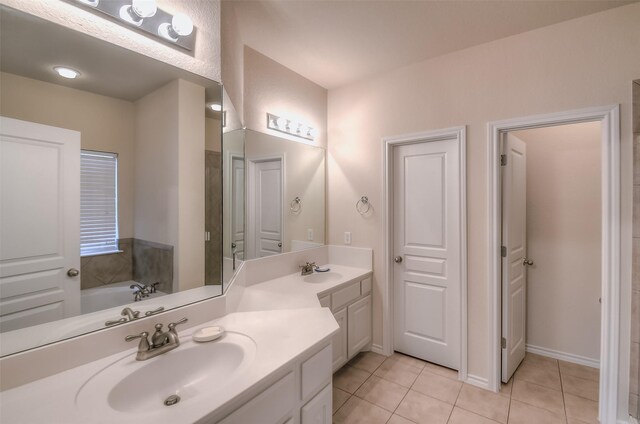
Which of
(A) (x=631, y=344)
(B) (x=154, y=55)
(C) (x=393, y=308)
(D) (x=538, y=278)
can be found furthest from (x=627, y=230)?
(B) (x=154, y=55)

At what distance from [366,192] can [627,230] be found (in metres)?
1.79

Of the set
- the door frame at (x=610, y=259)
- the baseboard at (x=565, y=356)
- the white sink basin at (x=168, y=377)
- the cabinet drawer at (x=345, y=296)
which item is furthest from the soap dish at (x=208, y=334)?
the baseboard at (x=565, y=356)

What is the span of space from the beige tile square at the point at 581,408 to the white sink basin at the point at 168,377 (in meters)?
2.28

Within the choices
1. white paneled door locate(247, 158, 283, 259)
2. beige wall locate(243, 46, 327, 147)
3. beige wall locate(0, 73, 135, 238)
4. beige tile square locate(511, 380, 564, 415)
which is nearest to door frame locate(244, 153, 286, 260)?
white paneled door locate(247, 158, 283, 259)

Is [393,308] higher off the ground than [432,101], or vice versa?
[432,101]

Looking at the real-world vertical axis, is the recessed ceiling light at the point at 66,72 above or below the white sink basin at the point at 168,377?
above

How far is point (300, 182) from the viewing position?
2.73m

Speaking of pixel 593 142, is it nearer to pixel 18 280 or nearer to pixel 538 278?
pixel 538 278

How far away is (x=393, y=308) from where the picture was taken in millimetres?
2727

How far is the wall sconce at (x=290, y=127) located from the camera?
2455 mm

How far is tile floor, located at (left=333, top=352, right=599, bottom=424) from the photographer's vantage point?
190 cm

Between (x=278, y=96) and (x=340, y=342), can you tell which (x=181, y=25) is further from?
(x=340, y=342)

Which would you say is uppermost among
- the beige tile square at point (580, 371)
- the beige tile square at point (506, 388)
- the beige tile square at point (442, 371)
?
the beige tile square at point (580, 371)

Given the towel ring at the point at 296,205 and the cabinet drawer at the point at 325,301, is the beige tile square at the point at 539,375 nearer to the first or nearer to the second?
the cabinet drawer at the point at 325,301
